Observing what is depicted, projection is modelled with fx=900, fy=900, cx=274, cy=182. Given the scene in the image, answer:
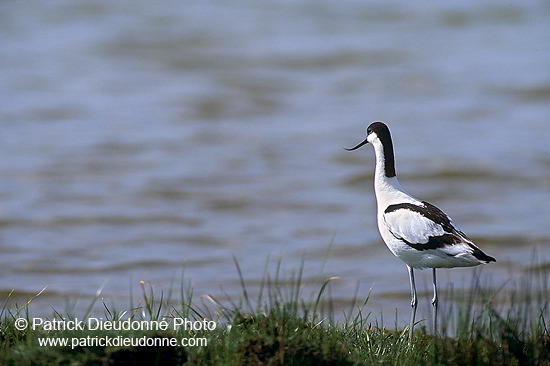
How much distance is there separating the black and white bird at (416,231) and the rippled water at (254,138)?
0.59 m

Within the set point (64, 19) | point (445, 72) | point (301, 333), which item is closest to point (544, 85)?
point (445, 72)

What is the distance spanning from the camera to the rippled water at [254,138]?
10.8 m

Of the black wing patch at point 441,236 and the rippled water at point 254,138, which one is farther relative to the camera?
the rippled water at point 254,138

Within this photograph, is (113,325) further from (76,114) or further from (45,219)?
(76,114)

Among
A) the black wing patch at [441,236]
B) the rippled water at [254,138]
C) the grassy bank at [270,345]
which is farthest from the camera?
the rippled water at [254,138]

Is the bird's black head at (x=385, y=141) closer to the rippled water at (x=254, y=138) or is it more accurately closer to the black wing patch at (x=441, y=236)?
the black wing patch at (x=441, y=236)

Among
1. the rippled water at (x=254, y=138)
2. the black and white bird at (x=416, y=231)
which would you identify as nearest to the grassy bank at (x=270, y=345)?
the black and white bird at (x=416, y=231)

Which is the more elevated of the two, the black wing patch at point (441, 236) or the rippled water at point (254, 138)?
the rippled water at point (254, 138)

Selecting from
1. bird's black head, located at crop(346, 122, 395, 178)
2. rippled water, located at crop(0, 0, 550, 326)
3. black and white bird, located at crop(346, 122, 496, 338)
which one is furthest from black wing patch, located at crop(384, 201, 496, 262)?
rippled water, located at crop(0, 0, 550, 326)

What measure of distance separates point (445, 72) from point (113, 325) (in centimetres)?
1634

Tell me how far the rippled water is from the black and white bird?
59 cm

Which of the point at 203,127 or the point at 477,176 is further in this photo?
Result: the point at 203,127

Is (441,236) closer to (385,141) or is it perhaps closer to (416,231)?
(416,231)

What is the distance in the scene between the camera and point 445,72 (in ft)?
67.2
